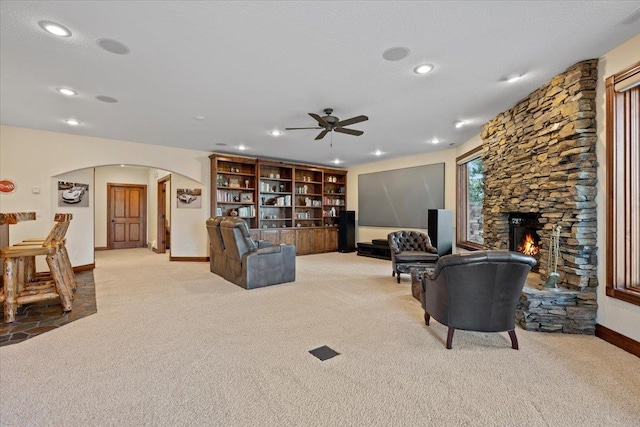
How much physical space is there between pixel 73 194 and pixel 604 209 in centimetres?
816

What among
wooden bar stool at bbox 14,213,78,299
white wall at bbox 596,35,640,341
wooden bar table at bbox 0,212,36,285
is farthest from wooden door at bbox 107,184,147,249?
white wall at bbox 596,35,640,341

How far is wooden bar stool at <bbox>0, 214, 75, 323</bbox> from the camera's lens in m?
3.17

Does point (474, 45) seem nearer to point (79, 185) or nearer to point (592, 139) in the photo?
point (592, 139)

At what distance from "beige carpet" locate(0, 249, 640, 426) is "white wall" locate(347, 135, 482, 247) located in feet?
12.8

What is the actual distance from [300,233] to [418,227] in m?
3.16

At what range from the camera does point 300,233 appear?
27.3 ft

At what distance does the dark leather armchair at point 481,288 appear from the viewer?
8.02ft

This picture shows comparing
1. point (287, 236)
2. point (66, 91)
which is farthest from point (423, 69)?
point (287, 236)

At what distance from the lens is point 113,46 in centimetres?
259

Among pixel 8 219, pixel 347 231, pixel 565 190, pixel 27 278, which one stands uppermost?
pixel 565 190

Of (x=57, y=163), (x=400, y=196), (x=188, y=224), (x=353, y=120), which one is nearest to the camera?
(x=353, y=120)

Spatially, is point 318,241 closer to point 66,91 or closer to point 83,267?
point 83,267

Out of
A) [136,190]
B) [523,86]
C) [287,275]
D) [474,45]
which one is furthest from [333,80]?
[136,190]

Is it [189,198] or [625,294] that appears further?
[189,198]
